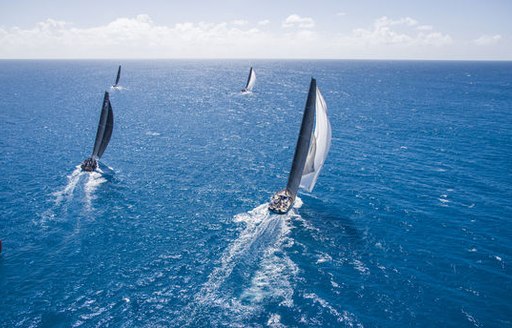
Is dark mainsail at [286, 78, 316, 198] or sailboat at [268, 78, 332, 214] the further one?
dark mainsail at [286, 78, 316, 198]

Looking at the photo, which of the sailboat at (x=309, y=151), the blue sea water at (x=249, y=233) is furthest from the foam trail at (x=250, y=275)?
the sailboat at (x=309, y=151)

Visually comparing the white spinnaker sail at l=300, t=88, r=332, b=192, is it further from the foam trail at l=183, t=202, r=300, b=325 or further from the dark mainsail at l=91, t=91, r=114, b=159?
the dark mainsail at l=91, t=91, r=114, b=159

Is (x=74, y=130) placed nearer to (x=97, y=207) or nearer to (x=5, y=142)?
(x=5, y=142)

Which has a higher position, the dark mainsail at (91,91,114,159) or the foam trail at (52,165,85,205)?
the dark mainsail at (91,91,114,159)

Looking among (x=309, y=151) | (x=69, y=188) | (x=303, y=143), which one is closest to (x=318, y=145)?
(x=303, y=143)

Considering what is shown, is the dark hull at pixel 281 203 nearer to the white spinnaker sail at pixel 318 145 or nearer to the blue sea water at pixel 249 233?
the blue sea water at pixel 249 233

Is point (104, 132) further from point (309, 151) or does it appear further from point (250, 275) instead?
point (250, 275)

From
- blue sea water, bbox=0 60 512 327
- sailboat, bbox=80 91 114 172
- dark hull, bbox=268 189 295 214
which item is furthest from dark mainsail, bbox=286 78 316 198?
sailboat, bbox=80 91 114 172
